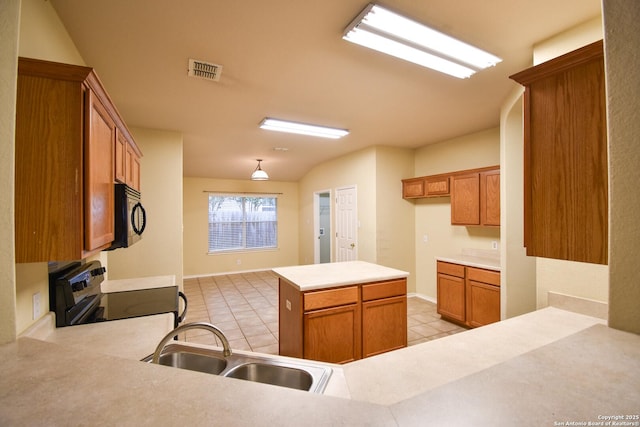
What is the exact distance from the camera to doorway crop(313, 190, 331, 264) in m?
6.79

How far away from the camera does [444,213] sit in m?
4.48

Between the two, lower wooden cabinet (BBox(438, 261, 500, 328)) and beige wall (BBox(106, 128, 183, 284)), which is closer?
lower wooden cabinet (BBox(438, 261, 500, 328))

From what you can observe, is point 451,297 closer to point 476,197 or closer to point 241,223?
point 476,197

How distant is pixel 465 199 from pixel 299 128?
250 cm

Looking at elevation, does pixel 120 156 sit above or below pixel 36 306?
above

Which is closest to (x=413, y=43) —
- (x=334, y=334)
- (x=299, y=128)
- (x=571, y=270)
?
(x=571, y=270)

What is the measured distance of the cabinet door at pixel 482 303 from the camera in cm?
319

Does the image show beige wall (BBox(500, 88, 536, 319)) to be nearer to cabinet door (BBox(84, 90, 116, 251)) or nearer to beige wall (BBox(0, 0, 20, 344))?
Result: cabinet door (BBox(84, 90, 116, 251))

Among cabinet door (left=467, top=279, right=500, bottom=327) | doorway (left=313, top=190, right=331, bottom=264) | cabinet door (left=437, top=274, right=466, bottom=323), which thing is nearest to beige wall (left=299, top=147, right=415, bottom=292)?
cabinet door (left=437, top=274, right=466, bottom=323)

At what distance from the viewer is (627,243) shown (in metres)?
0.79

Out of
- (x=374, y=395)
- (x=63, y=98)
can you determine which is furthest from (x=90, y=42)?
(x=374, y=395)

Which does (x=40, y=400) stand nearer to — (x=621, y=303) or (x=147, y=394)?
(x=147, y=394)

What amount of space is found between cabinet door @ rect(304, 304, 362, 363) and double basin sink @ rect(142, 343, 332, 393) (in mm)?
1134

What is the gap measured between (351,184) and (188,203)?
3967 mm
